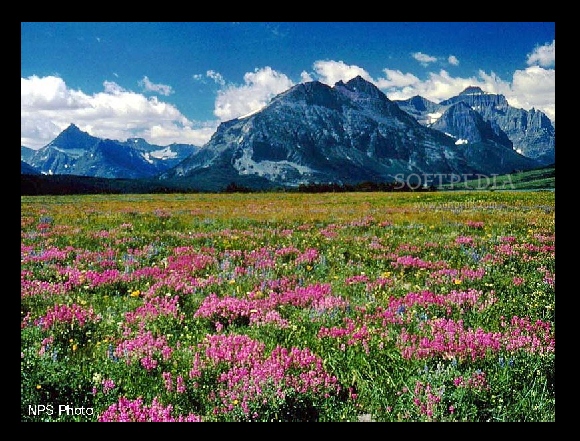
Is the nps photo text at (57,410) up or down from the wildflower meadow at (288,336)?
down

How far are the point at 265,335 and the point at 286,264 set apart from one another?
4.12m

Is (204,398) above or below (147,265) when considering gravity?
below

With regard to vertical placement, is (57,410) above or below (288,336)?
below

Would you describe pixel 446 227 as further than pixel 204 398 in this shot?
Yes

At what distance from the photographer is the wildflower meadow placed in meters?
4.01

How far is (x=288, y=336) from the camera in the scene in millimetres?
5512

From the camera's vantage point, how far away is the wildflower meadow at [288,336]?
13.1 ft

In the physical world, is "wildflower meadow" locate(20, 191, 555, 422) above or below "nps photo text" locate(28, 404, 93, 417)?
above

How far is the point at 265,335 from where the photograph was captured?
557 cm
